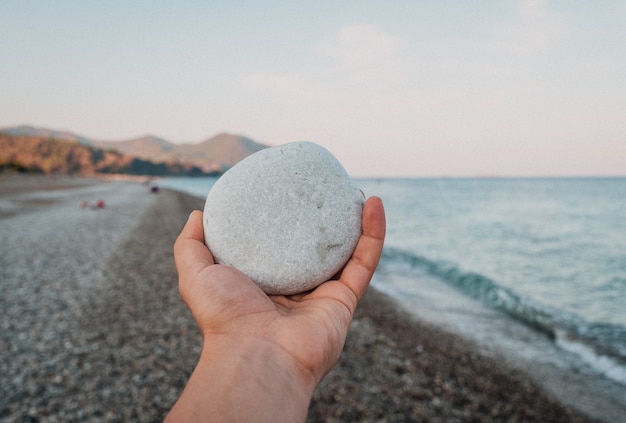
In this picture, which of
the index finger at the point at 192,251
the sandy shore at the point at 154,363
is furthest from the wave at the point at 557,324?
the index finger at the point at 192,251

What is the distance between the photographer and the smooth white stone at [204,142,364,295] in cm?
215

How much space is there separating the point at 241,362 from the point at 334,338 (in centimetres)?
47

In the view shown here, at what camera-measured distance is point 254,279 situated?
7.15 ft

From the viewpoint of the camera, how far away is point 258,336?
1578mm

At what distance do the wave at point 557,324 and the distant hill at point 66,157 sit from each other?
10997cm

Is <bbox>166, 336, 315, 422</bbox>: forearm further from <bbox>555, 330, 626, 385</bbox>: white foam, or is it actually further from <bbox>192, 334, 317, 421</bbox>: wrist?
<bbox>555, 330, 626, 385</bbox>: white foam

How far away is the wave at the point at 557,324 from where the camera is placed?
23.6 ft

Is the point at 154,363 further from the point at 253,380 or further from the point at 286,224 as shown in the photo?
the point at 253,380

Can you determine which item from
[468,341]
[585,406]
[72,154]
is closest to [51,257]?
[468,341]

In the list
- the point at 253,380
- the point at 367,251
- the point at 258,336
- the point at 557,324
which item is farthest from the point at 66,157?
the point at 253,380

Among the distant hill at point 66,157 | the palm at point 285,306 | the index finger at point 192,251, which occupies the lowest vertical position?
the distant hill at point 66,157

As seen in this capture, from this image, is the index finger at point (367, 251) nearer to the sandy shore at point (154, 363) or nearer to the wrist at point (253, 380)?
the wrist at point (253, 380)

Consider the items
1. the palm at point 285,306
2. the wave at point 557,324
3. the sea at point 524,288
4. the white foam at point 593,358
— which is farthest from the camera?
the sea at point 524,288

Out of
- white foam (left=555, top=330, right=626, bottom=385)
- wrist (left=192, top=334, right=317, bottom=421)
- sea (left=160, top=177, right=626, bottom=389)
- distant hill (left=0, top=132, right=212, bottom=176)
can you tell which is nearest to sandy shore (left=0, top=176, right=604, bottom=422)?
sea (left=160, top=177, right=626, bottom=389)
